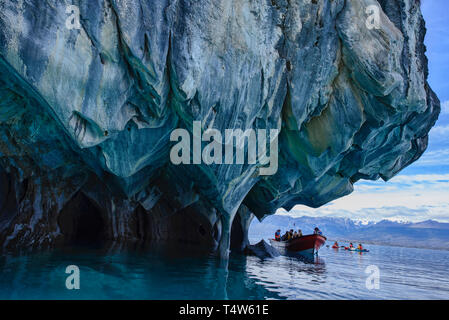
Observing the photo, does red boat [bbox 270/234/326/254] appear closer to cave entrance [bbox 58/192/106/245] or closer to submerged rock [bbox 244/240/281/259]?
submerged rock [bbox 244/240/281/259]

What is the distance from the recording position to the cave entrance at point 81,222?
1728cm

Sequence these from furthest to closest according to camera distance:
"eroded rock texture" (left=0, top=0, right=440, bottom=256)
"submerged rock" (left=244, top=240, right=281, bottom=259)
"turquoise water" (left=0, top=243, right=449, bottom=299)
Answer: "submerged rock" (left=244, top=240, right=281, bottom=259), "eroded rock texture" (left=0, top=0, right=440, bottom=256), "turquoise water" (left=0, top=243, right=449, bottom=299)

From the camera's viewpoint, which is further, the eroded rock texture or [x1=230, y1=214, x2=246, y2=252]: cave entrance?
[x1=230, y1=214, x2=246, y2=252]: cave entrance

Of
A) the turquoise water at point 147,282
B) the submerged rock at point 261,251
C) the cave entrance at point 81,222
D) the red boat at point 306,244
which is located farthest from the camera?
the red boat at point 306,244

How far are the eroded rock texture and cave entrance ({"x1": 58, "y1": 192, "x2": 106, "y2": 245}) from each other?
0.13 meters

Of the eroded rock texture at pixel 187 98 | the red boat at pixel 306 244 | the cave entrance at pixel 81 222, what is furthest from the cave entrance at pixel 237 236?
the cave entrance at pixel 81 222

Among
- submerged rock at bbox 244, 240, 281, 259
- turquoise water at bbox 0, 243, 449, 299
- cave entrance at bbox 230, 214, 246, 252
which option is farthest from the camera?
cave entrance at bbox 230, 214, 246, 252

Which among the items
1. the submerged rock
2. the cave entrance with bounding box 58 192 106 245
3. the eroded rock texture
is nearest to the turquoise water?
the eroded rock texture

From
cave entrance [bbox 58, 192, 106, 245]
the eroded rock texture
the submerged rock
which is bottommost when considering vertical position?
the submerged rock

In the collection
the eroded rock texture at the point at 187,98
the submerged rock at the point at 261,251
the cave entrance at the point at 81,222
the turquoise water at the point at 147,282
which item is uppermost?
the eroded rock texture at the point at 187,98

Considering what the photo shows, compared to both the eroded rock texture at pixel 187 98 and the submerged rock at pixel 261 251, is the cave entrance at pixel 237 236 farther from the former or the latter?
the eroded rock texture at pixel 187 98

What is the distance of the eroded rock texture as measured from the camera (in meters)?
7.76

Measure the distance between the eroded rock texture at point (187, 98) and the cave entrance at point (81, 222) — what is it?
0.13 meters
